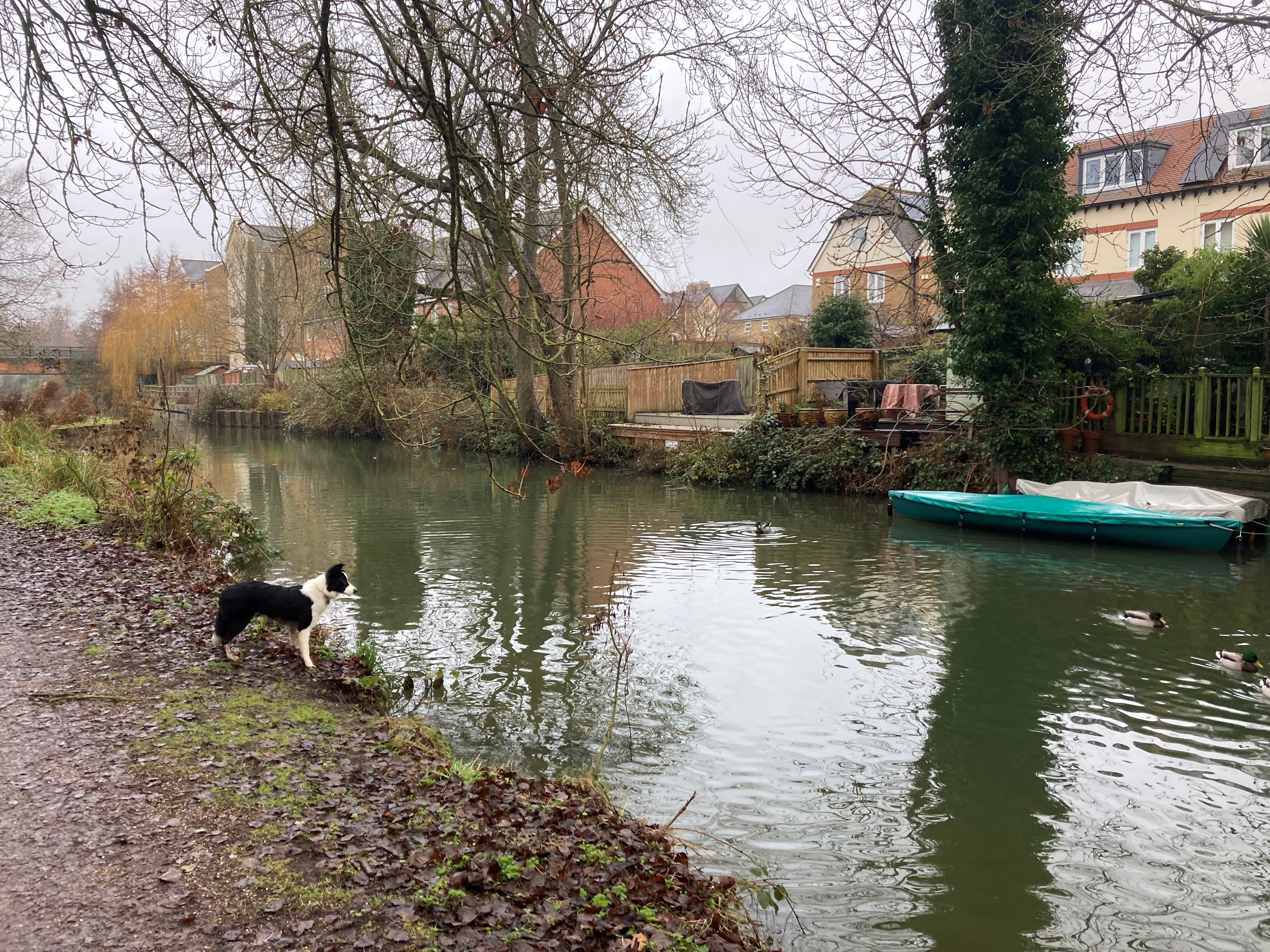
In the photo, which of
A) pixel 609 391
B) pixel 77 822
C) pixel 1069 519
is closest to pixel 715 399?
pixel 609 391

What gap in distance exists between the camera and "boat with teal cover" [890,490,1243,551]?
13.0 m

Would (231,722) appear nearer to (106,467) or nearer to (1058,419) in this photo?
(106,467)

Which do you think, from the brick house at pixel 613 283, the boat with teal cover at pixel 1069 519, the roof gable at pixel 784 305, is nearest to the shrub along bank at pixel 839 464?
the boat with teal cover at pixel 1069 519

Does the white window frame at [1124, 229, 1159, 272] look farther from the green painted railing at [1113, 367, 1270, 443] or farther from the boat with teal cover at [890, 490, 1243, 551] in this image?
the boat with teal cover at [890, 490, 1243, 551]

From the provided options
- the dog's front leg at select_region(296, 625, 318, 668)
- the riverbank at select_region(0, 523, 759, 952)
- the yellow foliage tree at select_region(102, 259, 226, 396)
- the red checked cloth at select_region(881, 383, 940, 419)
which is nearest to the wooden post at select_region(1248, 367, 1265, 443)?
the red checked cloth at select_region(881, 383, 940, 419)

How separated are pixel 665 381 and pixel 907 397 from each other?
876 centimetres

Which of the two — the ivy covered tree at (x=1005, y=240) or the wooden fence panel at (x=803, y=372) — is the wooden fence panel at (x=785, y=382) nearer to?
the wooden fence panel at (x=803, y=372)

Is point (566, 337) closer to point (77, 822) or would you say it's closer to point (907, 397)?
point (77, 822)

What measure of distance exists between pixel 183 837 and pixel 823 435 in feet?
57.3

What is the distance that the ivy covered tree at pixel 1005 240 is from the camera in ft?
51.2

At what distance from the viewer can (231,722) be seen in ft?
17.7

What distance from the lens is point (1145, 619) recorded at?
30.8 feet

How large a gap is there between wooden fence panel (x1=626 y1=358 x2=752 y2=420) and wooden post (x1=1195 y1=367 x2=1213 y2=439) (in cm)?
1146

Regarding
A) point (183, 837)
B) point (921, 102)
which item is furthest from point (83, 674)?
point (921, 102)
